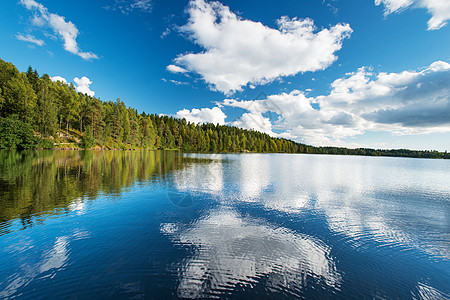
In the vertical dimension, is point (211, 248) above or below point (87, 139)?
below

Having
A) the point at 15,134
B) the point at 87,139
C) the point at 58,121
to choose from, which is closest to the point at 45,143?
the point at 15,134

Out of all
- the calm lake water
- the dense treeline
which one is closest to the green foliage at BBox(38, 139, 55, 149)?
the dense treeline

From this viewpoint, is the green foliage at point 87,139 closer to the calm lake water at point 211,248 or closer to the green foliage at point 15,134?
the green foliage at point 15,134

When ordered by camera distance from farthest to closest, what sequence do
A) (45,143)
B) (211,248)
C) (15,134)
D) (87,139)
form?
1. (87,139)
2. (45,143)
3. (15,134)
4. (211,248)

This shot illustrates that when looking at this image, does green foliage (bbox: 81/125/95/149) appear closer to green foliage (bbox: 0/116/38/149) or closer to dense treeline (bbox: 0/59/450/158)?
dense treeline (bbox: 0/59/450/158)

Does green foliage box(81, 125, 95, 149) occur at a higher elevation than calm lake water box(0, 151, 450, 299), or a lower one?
higher

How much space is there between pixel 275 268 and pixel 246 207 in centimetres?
816

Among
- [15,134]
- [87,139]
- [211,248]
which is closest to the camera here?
[211,248]

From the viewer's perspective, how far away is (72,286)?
652cm

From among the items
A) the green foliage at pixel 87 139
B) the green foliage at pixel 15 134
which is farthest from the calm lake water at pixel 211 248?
the green foliage at pixel 87 139

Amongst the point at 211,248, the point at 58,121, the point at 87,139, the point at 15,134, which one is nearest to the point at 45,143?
the point at 15,134

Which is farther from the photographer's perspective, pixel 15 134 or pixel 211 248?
pixel 15 134

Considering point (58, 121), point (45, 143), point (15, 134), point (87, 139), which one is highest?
point (58, 121)

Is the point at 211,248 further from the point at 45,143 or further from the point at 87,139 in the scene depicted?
the point at 87,139
